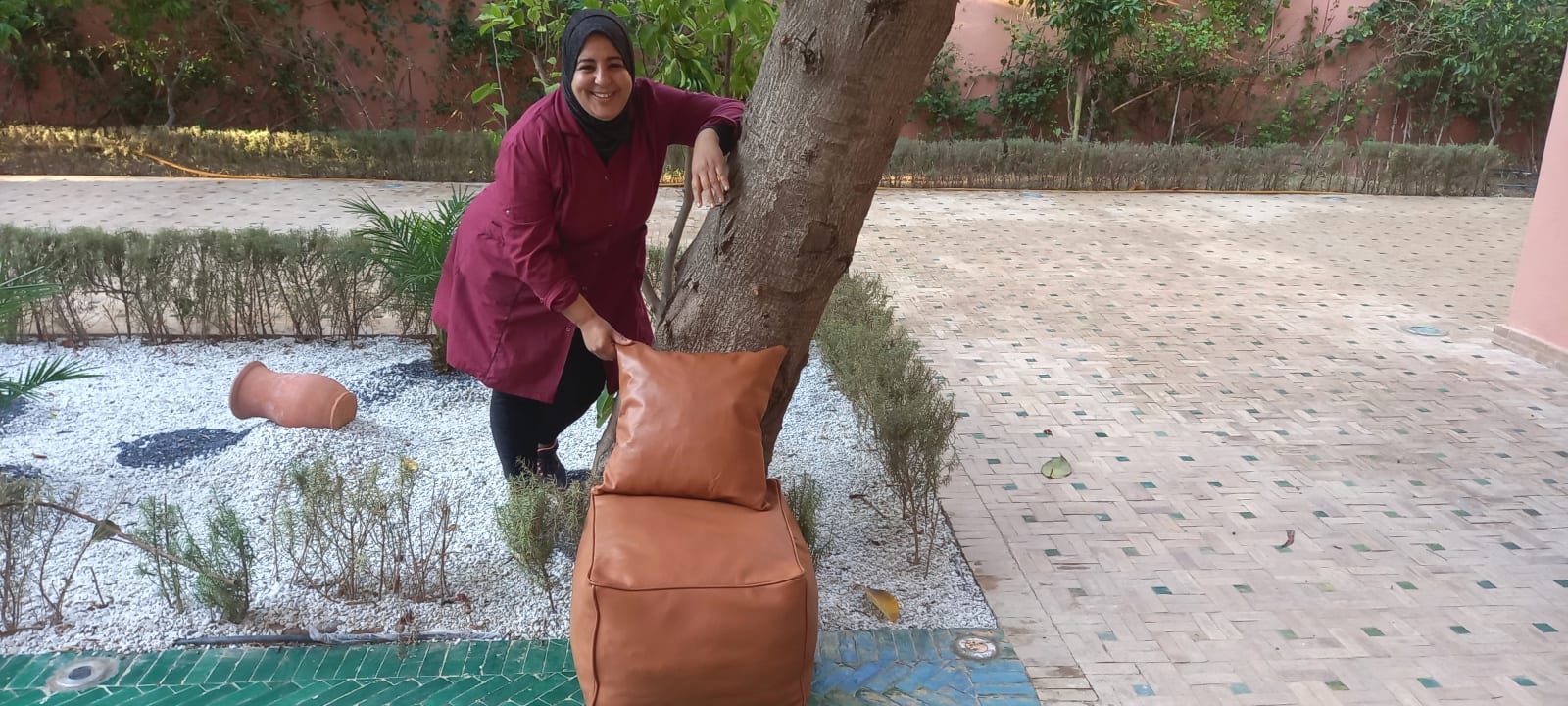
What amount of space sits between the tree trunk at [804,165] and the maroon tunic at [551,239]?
6.8 inches

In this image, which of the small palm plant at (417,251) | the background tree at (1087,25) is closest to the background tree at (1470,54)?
the background tree at (1087,25)

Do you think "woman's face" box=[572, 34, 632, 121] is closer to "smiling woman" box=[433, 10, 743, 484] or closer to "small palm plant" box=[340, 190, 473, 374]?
"smiling woman" box=[433, 10, 743, 484]

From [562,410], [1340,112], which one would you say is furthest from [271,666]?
[1340,112]

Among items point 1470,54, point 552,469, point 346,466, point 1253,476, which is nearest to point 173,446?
point 346,466

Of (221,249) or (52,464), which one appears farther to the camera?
(221,249)

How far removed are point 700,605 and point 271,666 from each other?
1.14 m

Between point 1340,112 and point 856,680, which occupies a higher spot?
point 1340,112

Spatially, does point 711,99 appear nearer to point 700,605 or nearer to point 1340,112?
point 700,605

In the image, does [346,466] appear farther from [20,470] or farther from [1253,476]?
[1253,476]

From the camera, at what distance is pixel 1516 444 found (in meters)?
4.08

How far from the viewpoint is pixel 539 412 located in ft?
9.41

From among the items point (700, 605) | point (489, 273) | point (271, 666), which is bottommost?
point (271, 666)

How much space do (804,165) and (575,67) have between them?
53 cm

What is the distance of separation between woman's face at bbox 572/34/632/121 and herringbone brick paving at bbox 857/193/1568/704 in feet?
5.40
